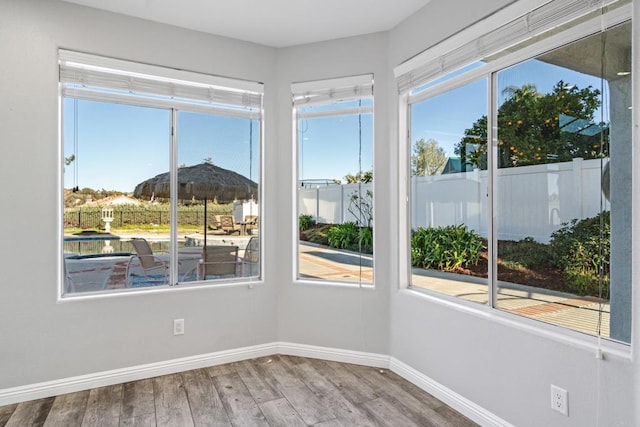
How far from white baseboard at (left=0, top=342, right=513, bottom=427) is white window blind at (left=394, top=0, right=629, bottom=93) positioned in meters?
2.10

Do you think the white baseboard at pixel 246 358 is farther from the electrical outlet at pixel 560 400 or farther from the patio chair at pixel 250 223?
the patio chair at pixel 250 223

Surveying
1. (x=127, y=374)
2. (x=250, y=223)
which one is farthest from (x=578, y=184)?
(x=127, y=374)

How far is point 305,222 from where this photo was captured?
3.48m

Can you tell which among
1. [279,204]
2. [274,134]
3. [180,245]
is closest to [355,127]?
[274,134]

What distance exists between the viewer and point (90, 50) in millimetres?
2779

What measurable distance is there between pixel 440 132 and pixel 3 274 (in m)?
3.08

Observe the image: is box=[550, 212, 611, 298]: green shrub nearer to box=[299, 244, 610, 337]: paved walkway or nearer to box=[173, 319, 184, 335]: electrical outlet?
box=[299, 244, 610, 337]: paved walkway

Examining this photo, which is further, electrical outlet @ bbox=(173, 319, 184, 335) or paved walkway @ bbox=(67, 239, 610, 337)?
electrical outlet @ bbox=(173, 319, 184, 335)

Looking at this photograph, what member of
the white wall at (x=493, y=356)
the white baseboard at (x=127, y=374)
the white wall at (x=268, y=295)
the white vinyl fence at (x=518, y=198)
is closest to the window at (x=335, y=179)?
the white wall at (x=268, y=295)

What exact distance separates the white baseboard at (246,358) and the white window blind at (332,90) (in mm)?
2113

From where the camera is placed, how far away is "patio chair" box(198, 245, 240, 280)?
130 inches

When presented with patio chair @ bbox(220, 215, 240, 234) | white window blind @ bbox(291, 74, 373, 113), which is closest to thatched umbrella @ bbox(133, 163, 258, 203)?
patio chair @ bbox(220, 215, 240, 234)

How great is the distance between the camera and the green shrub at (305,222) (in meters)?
3.46

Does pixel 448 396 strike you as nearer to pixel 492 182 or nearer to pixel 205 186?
pixel 492 182
